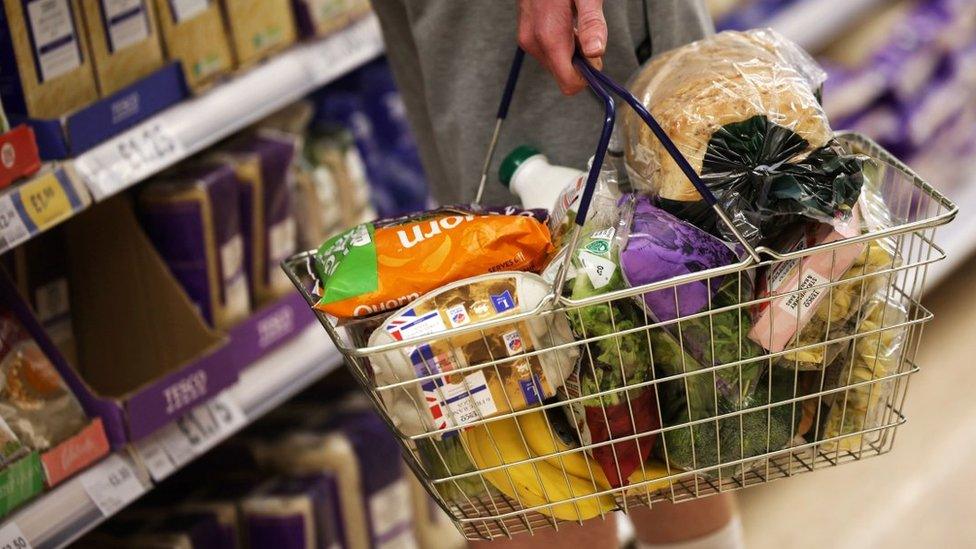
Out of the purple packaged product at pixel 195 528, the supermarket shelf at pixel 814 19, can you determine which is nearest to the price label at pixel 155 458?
the purple packaged product at pixel 195 528

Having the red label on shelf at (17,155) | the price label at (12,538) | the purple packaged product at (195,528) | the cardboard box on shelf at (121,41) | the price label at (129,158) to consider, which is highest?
the cardboard box on shelf at (121,41)

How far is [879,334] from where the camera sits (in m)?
0.97

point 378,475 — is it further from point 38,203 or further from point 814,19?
point 814,19

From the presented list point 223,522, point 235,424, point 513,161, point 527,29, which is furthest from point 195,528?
point 527,29

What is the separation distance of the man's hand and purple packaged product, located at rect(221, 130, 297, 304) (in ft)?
2.42

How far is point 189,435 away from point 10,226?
0.40 metres

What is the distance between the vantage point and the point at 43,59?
1.36m

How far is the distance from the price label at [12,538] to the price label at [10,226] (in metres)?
0.32

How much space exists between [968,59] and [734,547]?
82.2 inches

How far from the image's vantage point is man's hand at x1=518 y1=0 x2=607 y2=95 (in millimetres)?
992

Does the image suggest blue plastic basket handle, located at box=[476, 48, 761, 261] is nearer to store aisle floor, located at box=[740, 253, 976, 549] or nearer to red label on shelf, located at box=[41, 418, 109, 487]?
red label on shelf, located at box=[41, 418, 109, 487]

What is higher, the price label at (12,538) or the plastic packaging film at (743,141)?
the plastic packaging film at (743,141)

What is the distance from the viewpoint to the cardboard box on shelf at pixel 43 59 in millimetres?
1319

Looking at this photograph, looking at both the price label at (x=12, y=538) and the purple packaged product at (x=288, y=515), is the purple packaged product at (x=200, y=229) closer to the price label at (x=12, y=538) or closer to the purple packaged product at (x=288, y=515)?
the purple packaged product at (x=288, y=515)
